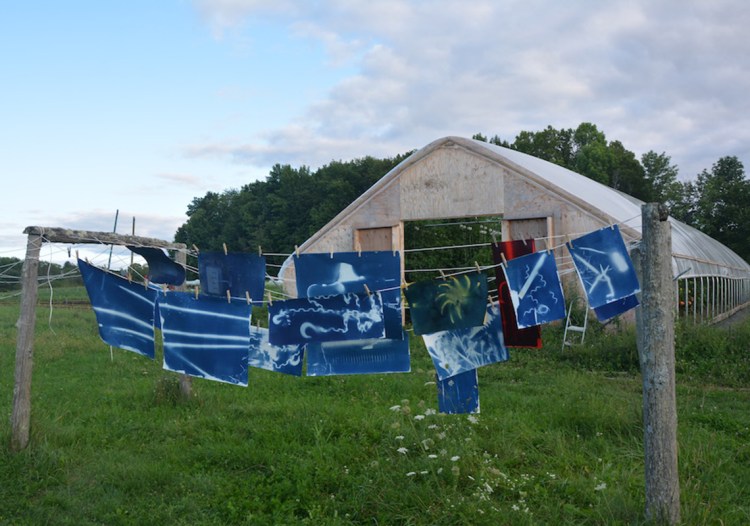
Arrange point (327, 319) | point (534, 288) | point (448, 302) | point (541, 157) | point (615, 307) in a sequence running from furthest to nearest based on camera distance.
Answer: point (541, 157)
point (327, 319)
point (448, 302)
point (534, 288)
point (615, 307)

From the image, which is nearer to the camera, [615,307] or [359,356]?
[615,307]

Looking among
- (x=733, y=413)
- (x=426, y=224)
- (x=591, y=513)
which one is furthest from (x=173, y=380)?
(x=426, y=224)

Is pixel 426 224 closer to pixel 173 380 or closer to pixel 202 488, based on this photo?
pixel 173 380

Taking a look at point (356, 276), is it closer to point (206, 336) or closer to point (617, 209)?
point (206, 336)

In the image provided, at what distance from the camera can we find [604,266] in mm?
4520

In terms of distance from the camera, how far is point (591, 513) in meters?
4.43

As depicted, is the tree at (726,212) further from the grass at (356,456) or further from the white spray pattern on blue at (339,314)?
the white spray pattern on blue at (339,314)

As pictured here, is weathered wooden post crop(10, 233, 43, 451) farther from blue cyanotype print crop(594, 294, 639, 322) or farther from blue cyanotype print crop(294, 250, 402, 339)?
blue cyanotype print crop(594, 294, 639, 322)

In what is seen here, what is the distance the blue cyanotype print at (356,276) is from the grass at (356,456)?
1.27 metres

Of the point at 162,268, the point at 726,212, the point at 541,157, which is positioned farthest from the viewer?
the point at 541,157

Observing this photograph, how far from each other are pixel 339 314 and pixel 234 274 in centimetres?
117

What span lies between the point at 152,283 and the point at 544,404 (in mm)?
4831

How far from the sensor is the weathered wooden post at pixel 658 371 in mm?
4195

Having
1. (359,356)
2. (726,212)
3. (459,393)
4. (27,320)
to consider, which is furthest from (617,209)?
(726,212)
